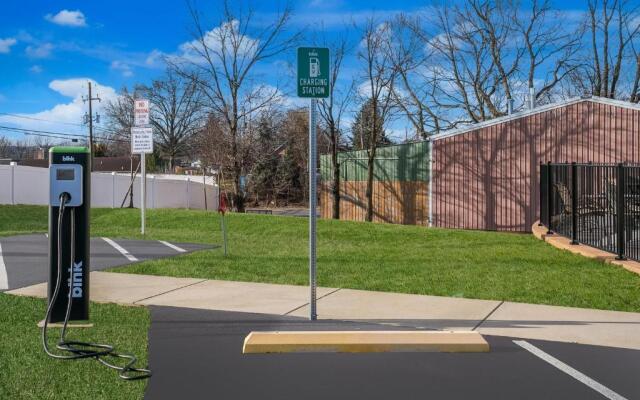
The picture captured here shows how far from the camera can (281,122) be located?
49094 mm

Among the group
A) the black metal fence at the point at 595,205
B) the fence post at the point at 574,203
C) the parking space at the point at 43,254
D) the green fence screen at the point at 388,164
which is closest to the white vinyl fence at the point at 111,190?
the green fence screen at the point at 388,164

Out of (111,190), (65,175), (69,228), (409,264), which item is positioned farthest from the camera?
(111,190)

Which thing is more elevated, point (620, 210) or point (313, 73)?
point (313, 73)

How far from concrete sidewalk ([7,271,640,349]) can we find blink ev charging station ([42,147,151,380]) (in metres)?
1.45

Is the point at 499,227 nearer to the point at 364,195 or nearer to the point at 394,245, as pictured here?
the point at 364,195

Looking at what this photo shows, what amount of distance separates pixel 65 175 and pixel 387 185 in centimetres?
2233

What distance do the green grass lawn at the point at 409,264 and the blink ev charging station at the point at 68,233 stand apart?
357 cm

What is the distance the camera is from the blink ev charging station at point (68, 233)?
21.0 feet

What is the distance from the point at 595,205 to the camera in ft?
43.3

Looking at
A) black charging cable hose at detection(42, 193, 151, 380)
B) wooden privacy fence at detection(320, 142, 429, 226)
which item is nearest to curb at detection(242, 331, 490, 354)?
black charging cable hose at detection(42, 193, 151, 380)

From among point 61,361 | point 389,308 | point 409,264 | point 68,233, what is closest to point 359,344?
point 389,308

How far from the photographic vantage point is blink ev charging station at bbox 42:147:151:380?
6402mm

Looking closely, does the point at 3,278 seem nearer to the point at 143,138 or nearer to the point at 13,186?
the point at 143,138

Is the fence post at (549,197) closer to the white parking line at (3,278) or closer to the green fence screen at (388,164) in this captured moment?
the green fence screen at (388,164)
